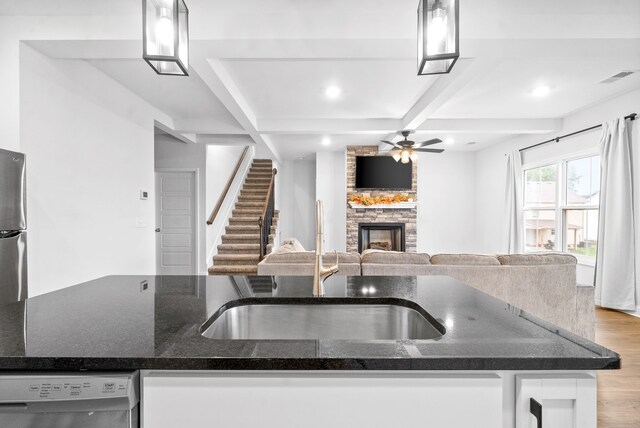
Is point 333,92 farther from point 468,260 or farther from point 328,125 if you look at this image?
point 468,260

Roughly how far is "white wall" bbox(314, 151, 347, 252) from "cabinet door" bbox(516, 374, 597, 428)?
22.8 ft

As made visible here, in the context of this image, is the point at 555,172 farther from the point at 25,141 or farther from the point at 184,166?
the point at 25,141

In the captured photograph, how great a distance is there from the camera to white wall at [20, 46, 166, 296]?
2.65 m

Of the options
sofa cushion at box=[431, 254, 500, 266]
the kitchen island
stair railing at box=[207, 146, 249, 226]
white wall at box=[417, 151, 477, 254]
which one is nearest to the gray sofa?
sofa cushion at box=[431, 254, 500, 266]

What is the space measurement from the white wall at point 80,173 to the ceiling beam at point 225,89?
110 cm

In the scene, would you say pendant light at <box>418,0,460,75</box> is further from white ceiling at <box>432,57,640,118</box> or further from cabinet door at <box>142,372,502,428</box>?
white ceiling at <box>432,57,640,118</box>

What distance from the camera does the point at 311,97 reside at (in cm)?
434

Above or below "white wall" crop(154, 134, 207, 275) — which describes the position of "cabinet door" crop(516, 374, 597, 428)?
below

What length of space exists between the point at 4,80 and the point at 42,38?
41 centimetres

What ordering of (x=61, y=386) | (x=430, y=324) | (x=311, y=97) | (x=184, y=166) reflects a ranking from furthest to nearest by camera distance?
(x=184, y=166), (x=311, y=97), (x=430, y=324), (x=61, y=386)

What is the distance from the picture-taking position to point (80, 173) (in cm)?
314


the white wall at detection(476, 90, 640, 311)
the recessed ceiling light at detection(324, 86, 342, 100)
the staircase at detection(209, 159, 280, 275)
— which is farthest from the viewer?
the staircase at detection(209, 159, 280, 275)

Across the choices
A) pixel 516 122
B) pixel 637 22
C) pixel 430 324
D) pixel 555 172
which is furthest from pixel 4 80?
pixel 555 172

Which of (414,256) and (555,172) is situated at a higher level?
(555,172)
